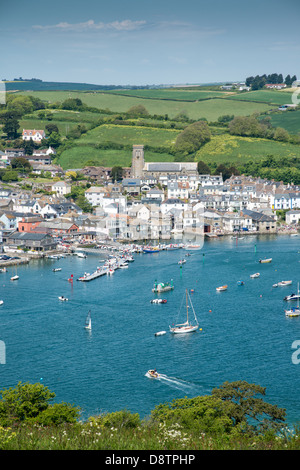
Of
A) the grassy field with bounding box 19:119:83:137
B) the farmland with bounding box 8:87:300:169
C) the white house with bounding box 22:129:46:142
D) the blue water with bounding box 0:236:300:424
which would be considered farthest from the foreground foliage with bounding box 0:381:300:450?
the grassy field with bounding box 19:119:83:137

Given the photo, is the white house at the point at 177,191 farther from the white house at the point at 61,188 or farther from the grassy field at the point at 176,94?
the grassy field at the point at 176,94

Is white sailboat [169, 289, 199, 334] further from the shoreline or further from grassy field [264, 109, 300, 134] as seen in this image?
grassy field [264, 109, 300, 134]

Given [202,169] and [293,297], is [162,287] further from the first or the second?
[202,169]

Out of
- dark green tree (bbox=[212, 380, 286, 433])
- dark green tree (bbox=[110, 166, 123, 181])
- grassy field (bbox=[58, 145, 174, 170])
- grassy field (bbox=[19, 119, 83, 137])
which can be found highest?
grassy field (bbox=[19, 119, 83, 137])

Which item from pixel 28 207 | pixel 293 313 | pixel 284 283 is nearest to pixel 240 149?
pixel 28 207

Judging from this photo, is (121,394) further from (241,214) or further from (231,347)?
(241,214)

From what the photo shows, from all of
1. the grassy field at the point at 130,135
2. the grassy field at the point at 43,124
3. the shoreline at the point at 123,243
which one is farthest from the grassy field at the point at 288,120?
the shoreline at the point at 123,243
